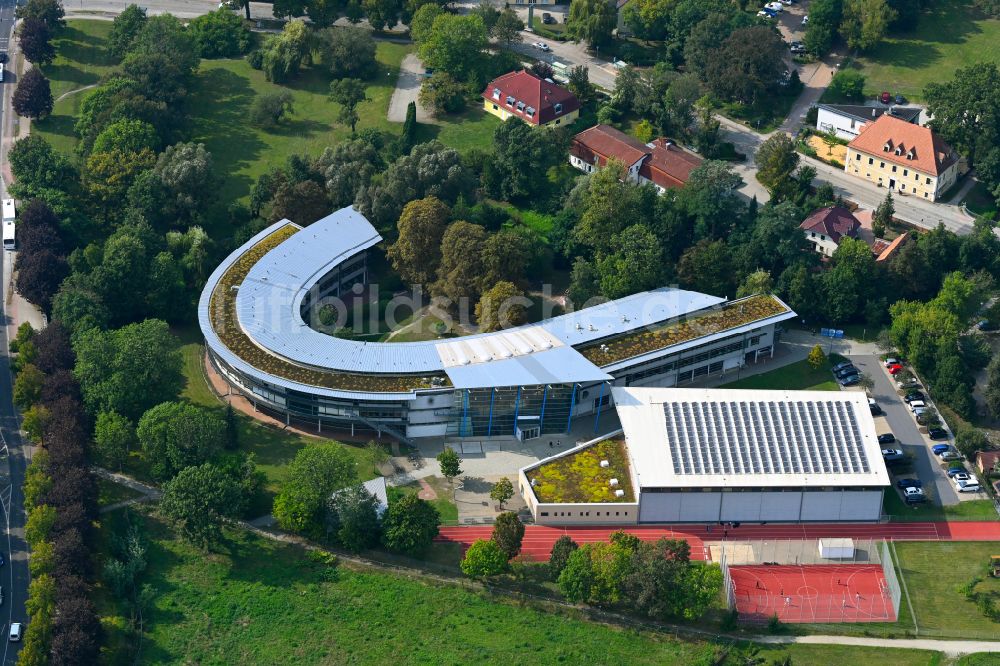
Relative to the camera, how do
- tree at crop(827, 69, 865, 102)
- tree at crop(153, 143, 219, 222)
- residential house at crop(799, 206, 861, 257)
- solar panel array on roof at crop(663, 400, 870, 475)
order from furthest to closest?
tree at crop(827, 69, 865, 102), tree at crop(153, 143, 219, 222), residential house at crop(799, 206, 861, 257), solar panel array on roof at crop(663, 400, 870, 475)

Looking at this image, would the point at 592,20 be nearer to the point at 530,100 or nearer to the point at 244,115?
the point at 530,100

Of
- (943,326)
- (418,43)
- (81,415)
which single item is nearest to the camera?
(81,415)

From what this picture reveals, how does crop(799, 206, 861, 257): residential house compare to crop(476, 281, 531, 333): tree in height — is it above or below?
above

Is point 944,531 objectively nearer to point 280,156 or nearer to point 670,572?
point 670,572

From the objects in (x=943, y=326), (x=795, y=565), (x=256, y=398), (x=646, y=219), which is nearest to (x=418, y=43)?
(x=646, y=219)

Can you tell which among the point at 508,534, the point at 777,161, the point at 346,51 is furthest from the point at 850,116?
the point at 508,534

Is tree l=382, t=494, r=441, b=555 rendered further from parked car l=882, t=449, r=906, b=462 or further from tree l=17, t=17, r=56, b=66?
tree l=17, t=17, r=56, b=66

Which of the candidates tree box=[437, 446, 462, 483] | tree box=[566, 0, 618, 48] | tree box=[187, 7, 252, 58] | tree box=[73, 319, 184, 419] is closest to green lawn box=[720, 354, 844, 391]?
tree box=[437, 446, 462, 483]
